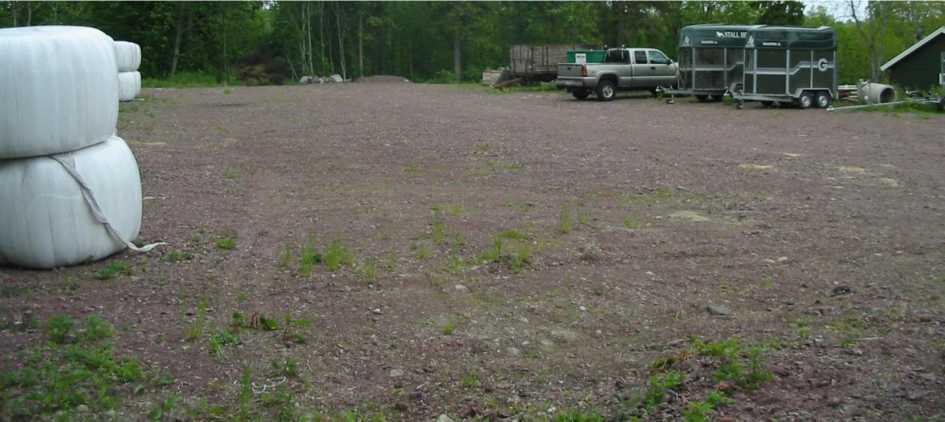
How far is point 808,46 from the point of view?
80.2 ft

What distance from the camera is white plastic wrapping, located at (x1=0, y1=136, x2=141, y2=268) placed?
675 cm

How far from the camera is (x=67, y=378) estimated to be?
4.95 meters

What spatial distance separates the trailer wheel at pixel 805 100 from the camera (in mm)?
24312

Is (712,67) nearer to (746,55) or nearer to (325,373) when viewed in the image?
(746,55)

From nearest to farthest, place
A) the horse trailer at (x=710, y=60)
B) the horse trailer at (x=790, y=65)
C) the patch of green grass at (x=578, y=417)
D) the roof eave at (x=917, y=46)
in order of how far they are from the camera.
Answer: the patch of green grass at (x=578, y=417) → the horse trailer at (x=790, y=65) → the horse trailer at (x=710, y=60) → the roof eave at (x=917, y=46)

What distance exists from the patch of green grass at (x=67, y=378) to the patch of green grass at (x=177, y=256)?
6.18 feet

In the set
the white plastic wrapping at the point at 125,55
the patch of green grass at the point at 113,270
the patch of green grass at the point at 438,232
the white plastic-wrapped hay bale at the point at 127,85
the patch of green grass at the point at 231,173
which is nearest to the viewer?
the patch of green grass at the point at 113,270

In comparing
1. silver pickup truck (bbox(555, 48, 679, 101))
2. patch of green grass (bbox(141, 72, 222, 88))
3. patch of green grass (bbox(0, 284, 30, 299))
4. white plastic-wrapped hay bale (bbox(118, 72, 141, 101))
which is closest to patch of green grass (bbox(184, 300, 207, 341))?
patch of green grass (bbox(0, 284, 30, 299))

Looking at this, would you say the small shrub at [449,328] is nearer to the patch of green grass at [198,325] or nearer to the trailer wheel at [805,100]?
the patch of green grass at [198,325]

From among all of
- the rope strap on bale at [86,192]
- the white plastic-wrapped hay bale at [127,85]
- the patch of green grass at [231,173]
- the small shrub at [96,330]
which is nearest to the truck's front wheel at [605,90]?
the white plastic-wrapped hay bale at [127,85]

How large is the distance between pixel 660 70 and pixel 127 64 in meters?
19.0

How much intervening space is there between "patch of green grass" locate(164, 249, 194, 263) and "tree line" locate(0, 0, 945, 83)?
101 feet

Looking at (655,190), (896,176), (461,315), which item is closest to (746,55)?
(896,176)

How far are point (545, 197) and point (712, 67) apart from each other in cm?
1711
